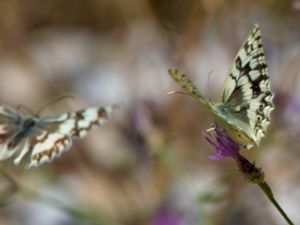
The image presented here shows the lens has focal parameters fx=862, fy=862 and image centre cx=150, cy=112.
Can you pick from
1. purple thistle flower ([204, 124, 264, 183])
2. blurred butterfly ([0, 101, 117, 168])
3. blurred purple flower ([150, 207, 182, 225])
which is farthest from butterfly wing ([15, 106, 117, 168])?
blurred purple flower ([150, 207, 182, 225])

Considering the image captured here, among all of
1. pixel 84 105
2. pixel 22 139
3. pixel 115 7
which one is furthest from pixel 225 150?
pixel 115 7

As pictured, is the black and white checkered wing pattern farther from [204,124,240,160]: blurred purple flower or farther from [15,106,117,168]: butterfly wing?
[204,124,240,160]: blurred purple flower

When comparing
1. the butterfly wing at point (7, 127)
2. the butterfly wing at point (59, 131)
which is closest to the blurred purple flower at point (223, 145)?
the butterfly wing at point (59, 131)

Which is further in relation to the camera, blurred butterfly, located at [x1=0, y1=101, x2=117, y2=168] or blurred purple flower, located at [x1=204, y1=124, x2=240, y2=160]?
blurred butterfly, located at [x1=0, y1=101, x2=117, y2=168]

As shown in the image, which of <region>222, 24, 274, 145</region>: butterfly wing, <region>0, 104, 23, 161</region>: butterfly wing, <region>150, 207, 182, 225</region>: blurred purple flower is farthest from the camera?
<region>150, 207, 182, 225</region>: blurred purple flower

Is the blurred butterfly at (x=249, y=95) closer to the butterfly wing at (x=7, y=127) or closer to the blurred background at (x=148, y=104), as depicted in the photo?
the butterfly wing at (x=7, y=127)

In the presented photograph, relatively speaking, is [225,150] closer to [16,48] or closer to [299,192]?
[299,192]
